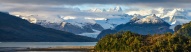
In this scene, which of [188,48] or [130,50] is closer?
[188,48]

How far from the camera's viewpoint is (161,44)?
7111 inches

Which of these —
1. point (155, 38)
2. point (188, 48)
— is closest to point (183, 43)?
point (188, 48)

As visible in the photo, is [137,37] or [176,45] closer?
[176,45]

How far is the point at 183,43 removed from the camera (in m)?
182

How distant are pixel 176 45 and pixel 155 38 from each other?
61.2 ft

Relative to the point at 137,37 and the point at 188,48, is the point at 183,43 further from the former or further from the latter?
the point at 137,37

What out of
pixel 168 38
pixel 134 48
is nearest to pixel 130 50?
pixel 134 48

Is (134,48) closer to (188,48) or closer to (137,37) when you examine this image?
(137,37)

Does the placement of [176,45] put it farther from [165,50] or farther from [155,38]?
[155,38]

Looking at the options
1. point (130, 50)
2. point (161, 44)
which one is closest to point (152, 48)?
point (161, 44)

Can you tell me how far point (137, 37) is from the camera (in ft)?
655

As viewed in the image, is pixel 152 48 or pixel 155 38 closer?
pixel 152 48

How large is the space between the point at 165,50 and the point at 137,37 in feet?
76.6

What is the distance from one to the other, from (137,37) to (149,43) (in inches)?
355
